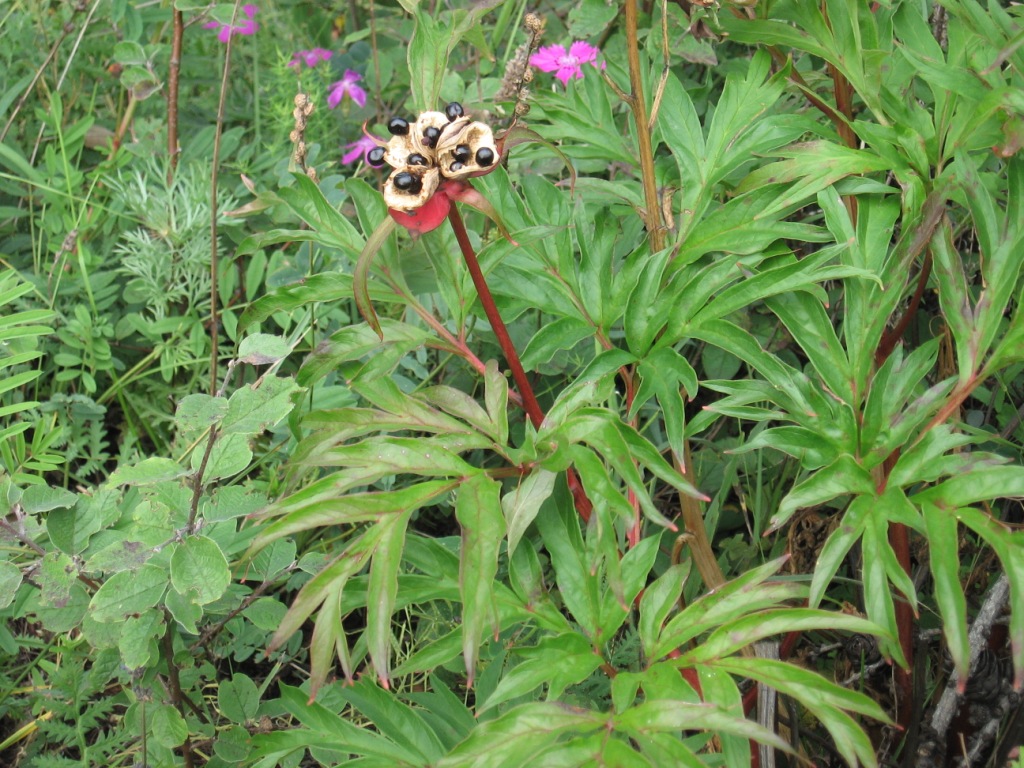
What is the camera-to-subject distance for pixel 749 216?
1.26 metres

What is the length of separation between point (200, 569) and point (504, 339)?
44cm

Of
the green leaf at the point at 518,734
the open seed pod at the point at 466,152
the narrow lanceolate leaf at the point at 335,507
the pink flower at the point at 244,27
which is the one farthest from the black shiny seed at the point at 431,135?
the pink flower at the point at 244,27

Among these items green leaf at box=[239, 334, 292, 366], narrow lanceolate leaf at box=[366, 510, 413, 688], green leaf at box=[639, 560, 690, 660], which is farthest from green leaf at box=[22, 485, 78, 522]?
green leaf at box=[639, 560, 690, 660]

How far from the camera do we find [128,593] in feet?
3.98

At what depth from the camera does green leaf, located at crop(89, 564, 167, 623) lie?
1.20m

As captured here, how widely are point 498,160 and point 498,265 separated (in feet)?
0.95

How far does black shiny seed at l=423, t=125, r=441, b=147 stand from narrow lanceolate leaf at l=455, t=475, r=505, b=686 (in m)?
0.34

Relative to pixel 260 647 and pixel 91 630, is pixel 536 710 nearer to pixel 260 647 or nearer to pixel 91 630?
pixel 91 630

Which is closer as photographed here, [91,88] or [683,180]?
[683,180]

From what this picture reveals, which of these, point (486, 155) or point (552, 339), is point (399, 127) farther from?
point (552, 339)

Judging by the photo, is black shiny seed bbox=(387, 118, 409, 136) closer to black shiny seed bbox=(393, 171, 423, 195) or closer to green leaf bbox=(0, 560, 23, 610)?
black shiny seed bbox=(393, 171, 423, 195)

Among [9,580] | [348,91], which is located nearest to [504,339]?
[9,580]

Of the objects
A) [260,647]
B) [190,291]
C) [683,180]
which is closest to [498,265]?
[683,180]

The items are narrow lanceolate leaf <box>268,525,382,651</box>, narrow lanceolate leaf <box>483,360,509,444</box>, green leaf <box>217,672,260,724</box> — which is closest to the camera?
narrow lanceolate leaf <box>268,525,382,651</box>
